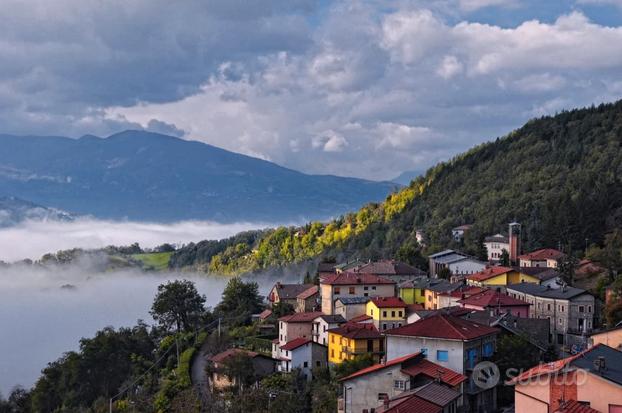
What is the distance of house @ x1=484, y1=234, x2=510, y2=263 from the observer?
93.1 meters

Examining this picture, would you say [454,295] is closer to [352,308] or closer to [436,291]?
[436,291]

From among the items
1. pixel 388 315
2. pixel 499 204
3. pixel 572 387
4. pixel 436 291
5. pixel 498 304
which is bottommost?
pixel 388 315

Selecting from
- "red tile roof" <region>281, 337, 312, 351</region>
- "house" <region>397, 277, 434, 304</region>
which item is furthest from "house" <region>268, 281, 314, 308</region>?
"red tile roof" <region>281, 337, 312, 351</region>

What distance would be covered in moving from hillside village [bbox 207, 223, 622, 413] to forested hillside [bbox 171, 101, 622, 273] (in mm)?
8963

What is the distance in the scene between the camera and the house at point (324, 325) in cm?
5594

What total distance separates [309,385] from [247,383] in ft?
14.8

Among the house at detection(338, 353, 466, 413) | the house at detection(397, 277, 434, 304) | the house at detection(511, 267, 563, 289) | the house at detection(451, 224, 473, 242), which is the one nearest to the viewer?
the house at detection(338, 353, 466, 413)

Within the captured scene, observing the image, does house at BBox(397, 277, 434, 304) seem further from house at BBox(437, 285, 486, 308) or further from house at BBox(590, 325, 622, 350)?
house at BBox(590, 325, 622, 350)

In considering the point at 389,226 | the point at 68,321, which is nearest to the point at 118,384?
the point at 389,226

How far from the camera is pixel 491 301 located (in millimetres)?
55156

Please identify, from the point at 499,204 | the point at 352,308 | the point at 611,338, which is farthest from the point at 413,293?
the point at 499,204

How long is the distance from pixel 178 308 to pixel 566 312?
39974mm

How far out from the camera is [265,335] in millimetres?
65188

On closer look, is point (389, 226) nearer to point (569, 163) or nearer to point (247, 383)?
point (569, 163)
